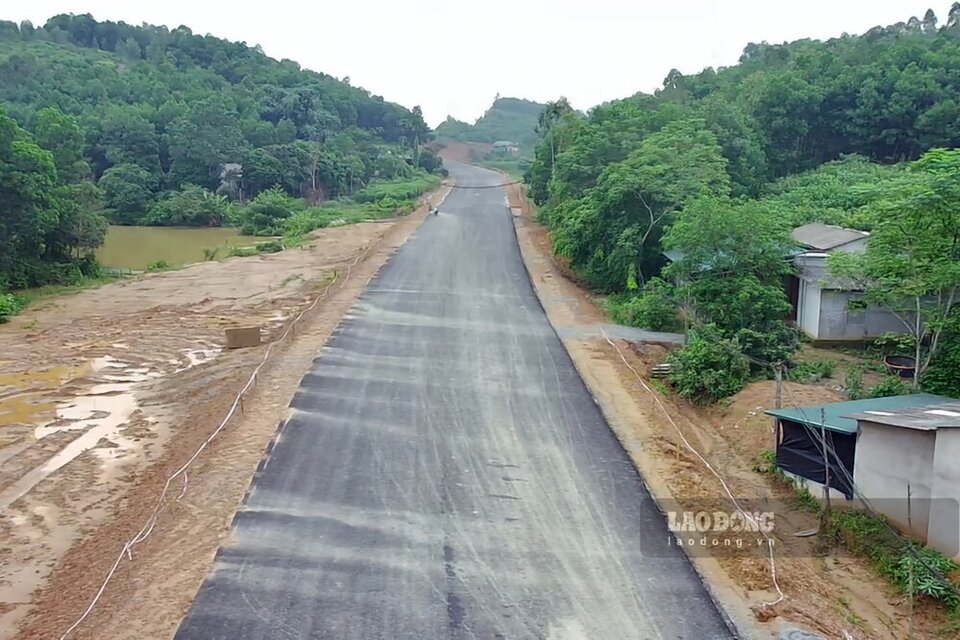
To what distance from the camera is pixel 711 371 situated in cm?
1722

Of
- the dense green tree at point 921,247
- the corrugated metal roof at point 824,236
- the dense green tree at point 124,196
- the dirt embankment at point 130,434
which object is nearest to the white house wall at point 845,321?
the corrugated metal roof at point 824,236

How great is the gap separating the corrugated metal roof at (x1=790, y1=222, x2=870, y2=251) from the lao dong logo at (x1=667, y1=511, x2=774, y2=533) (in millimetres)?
11802

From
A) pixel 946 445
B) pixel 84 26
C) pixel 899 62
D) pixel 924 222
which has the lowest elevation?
pixel 946 445

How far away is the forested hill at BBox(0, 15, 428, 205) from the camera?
68.4 m

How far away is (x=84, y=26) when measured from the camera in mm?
137125

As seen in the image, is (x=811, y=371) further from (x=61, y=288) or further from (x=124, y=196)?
(x=124, y=196)

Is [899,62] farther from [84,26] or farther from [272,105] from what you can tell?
[84,26]

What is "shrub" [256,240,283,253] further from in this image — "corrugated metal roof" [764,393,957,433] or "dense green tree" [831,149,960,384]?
"corrugated metal roof" [764,393,957,433]

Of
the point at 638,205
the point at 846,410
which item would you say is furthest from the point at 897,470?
the point at 638,205

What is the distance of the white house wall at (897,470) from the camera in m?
10.6

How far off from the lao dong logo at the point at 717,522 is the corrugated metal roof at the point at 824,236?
11.8 metres

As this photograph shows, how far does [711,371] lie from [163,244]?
42408 millimetres

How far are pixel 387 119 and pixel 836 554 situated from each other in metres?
111

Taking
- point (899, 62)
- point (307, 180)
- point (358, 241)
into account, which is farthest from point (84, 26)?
point (899, 62)
